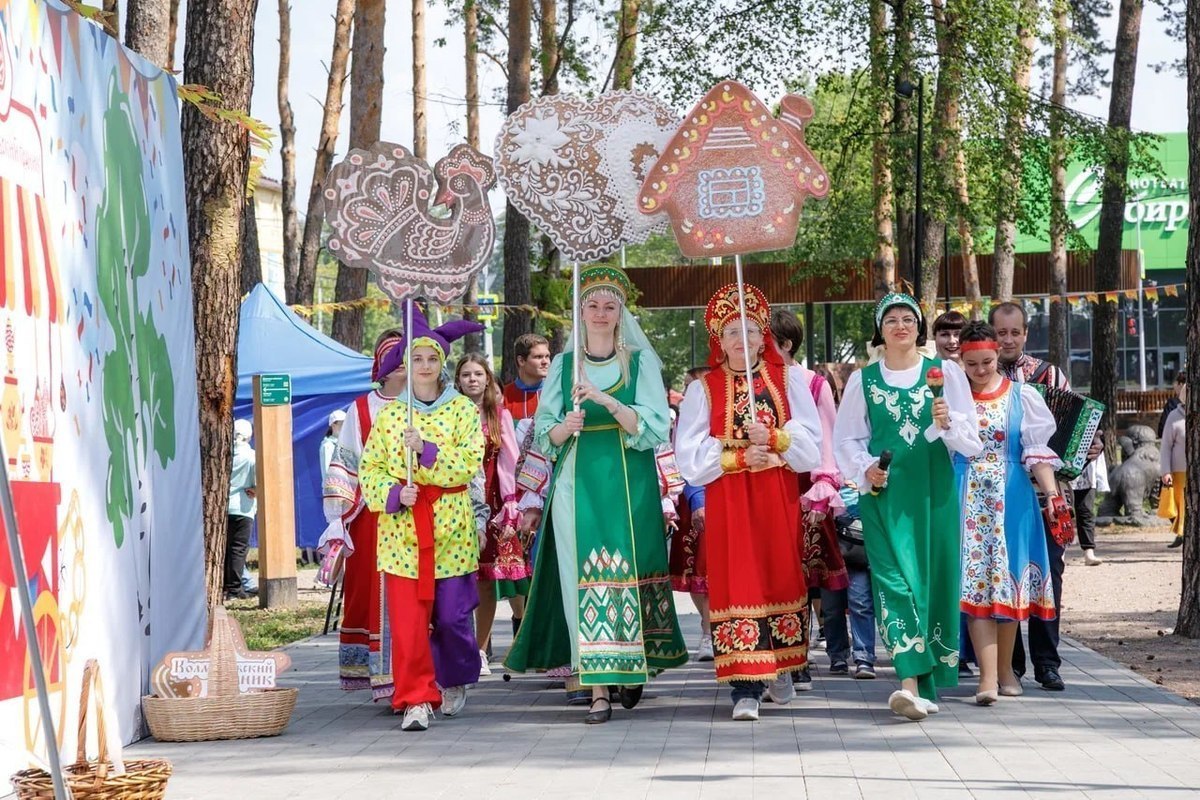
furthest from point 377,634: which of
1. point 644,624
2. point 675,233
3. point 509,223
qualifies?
point 509,223

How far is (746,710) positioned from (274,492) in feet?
28.2

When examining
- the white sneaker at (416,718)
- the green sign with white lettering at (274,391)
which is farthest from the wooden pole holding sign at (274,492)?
the white sneaker at (416,718)

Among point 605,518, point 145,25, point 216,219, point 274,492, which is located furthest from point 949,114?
point 605,518

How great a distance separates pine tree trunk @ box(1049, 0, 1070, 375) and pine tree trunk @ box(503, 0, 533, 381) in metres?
7.67

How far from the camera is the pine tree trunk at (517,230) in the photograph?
72.2 ft

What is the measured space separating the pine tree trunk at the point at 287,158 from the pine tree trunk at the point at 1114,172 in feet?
42.9

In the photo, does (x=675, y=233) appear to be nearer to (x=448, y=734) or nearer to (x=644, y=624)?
(x=644, y=624)

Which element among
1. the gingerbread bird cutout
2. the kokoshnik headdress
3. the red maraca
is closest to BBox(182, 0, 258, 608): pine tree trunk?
the gingerbread bird cutout

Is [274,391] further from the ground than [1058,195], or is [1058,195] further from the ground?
[1058,195]

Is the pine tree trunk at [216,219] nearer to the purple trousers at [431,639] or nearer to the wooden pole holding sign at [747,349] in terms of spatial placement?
the purple trousers at [431,639]

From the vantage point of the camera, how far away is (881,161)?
24.2 metres

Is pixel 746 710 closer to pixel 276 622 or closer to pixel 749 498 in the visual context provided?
pixel 749 498

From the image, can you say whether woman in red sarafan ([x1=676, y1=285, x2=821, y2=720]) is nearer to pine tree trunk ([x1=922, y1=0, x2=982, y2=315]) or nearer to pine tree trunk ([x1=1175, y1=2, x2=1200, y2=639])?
pine tree trunk ([x1=1175, y1=2, x2=1200, y2=639])

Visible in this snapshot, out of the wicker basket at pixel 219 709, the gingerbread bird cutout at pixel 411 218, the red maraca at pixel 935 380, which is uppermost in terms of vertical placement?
the gingerbread bird cutout at pixel 411 218
